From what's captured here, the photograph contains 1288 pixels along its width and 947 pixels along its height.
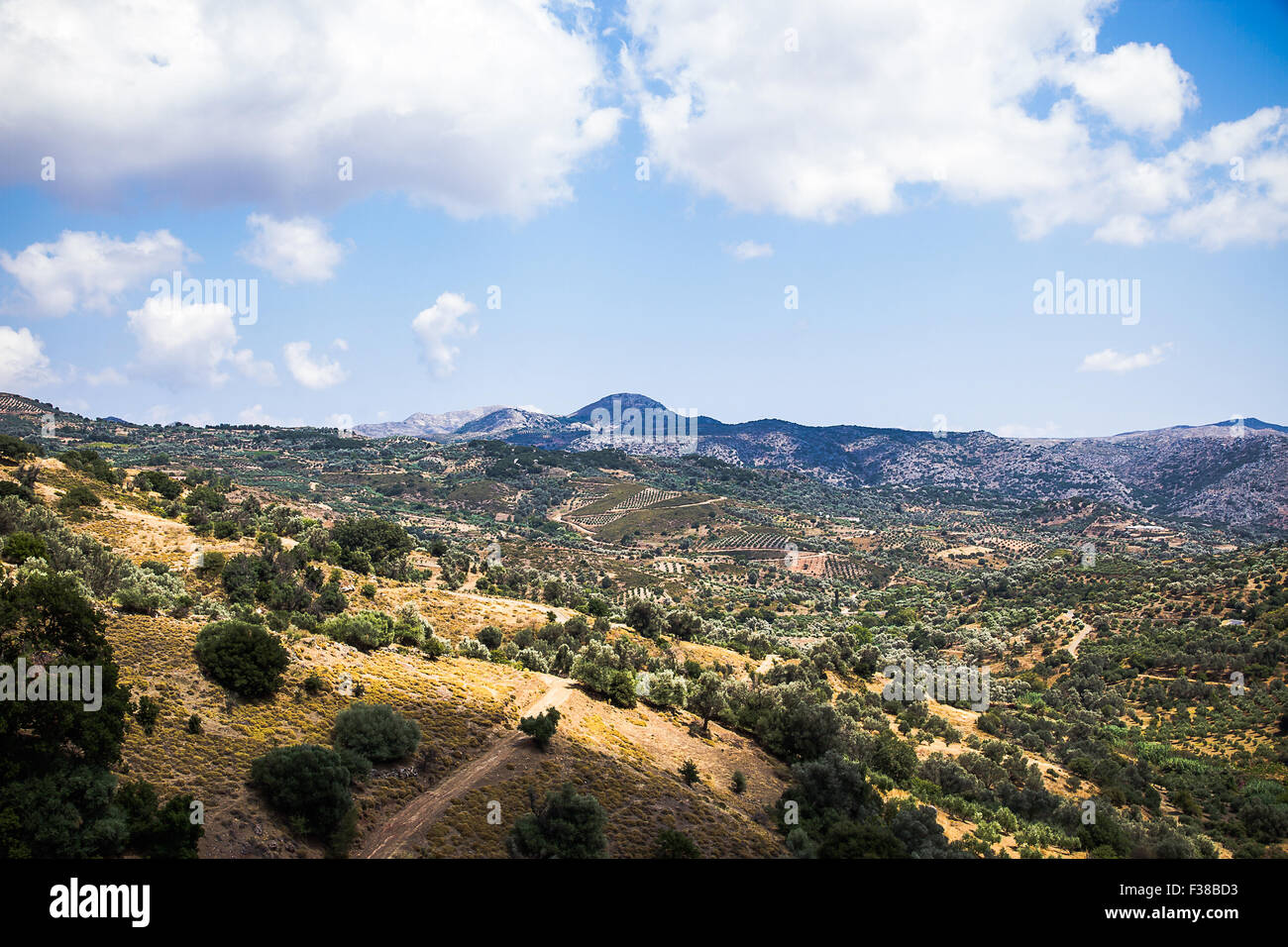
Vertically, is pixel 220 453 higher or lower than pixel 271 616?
higher

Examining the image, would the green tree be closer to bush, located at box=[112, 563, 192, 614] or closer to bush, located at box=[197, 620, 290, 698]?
bush, located at box=[197, 620, 290, 698]

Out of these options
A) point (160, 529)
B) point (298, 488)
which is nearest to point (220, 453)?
point (298, 488)

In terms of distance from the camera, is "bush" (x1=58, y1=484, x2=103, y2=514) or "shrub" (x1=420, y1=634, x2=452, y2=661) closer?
"shrub" (x1=420, y1=634, x2=452, y2=661)

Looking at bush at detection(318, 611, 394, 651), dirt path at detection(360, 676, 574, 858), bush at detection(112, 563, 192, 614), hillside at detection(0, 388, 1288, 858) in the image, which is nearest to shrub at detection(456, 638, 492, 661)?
hillside at detection(0, 388, 1288, 858)

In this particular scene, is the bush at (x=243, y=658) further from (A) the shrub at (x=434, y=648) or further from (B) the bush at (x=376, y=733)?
(A) the shrub at (x=434, y=648)

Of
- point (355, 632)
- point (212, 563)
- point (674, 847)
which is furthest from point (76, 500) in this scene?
point (674, 847)
